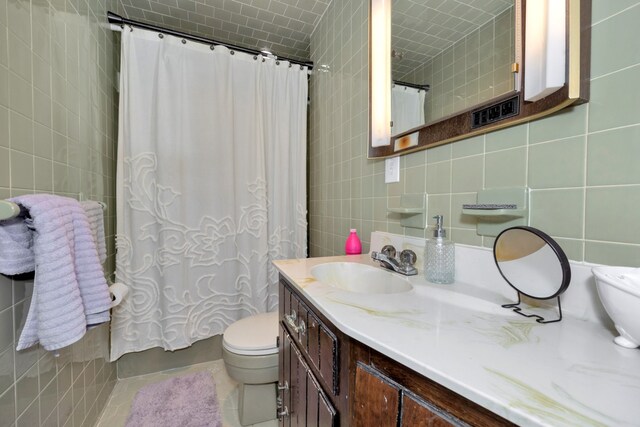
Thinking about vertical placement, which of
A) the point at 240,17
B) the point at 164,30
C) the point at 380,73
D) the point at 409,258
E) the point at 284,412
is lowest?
the point at 284,412

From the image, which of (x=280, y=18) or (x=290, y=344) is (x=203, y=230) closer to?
(x=290, y=344)

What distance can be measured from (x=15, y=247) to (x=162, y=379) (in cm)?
132

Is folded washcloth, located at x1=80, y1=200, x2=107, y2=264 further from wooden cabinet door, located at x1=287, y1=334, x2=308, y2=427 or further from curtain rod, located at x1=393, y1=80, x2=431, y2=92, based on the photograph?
curtain rod, located at x1=393, y1=80, x2=431, y2=92

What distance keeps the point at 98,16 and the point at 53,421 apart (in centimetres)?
183

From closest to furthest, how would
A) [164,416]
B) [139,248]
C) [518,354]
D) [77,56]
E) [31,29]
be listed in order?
[518,354] < [31,29] < [77,56] < [164,416] < [139,248]

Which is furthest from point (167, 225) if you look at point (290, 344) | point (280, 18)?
point (280, 18)

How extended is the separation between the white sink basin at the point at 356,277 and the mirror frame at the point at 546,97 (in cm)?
51

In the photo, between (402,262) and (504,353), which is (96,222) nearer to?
(402,262)

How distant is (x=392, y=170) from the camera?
1148 mm

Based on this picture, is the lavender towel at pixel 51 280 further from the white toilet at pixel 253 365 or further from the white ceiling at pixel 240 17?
the white ceiling at pixel 240 17

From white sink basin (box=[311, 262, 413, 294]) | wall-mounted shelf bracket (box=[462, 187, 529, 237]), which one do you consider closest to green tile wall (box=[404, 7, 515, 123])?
wall-mounted shelf bracket (box=[462, 187, 529, 237])

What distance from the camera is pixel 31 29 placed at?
2.79 ft

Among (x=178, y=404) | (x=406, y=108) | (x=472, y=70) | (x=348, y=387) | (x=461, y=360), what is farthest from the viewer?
(x=178, y=404)

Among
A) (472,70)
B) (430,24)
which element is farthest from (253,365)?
(430,24)
